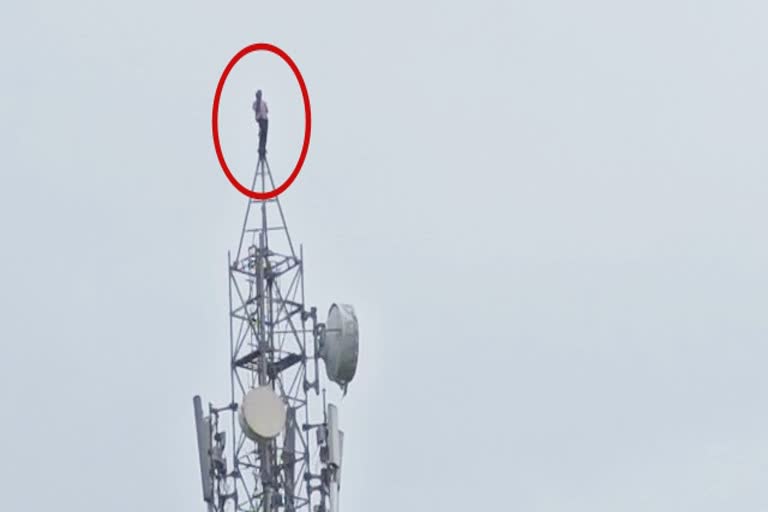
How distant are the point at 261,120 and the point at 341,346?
5.32 meters

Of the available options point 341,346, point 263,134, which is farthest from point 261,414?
point 263,134

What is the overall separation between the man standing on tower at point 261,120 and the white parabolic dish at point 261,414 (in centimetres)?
560

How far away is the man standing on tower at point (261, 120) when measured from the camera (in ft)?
157

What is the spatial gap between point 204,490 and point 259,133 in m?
7.93

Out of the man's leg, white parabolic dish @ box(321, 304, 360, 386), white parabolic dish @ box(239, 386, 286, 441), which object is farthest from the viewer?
the man's leg

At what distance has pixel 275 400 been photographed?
46.0 metres

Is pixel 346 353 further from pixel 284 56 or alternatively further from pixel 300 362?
pixel 284 56

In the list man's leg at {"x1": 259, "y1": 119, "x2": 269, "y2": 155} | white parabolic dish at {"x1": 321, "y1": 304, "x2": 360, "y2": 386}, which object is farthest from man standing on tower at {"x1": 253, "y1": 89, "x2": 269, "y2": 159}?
white parabolic dish at {"x1": 321, "y1": 304, "x2": 360, "y2": 386}

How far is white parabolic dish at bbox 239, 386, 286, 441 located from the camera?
45812 millimetres

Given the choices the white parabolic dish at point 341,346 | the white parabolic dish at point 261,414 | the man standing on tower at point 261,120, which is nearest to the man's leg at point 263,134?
the man standing on tower at point 261,120

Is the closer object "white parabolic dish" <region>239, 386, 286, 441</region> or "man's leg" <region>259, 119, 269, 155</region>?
"white parabolic dish" <region>239, 386, 286, 441</region>

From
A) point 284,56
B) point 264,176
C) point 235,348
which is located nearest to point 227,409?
point 235,348

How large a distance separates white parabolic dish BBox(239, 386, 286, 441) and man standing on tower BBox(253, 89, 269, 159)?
5604mm

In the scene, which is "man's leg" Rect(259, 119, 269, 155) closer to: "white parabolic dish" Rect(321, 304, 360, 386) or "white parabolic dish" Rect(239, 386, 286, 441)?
"white parabolic dish" Rect(321, 304, 360, 386)
